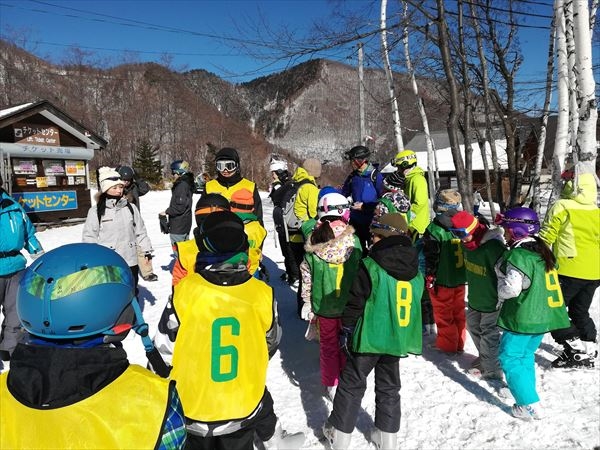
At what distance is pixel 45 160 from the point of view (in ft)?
47.2

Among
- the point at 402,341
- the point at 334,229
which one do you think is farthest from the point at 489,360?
the point at 334,229

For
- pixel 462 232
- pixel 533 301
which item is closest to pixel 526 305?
pixel 533 301

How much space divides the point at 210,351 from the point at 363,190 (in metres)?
3.75

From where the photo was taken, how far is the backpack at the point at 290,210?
6238mm

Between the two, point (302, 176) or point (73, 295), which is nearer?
point (73, 295)

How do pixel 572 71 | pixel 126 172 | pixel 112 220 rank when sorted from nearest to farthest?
pixel 112 220
pixel 572 71
pixel 126 172

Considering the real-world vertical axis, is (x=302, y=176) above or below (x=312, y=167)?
below

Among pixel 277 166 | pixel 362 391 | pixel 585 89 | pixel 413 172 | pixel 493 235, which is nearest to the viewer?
pixel 362 391

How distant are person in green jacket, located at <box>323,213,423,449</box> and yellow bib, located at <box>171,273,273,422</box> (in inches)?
39.2

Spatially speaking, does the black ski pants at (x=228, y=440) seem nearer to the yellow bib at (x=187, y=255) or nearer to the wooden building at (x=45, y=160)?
the yellow bib at (x=187, y=255)

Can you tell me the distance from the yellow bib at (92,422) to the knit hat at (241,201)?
3.10 metres

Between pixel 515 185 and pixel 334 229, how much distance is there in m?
6.97

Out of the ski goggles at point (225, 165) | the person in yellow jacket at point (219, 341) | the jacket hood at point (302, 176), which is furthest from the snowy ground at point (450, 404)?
the jacket hood at point (302, 176)

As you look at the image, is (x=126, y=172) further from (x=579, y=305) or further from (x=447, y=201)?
(x=579, y=305)
